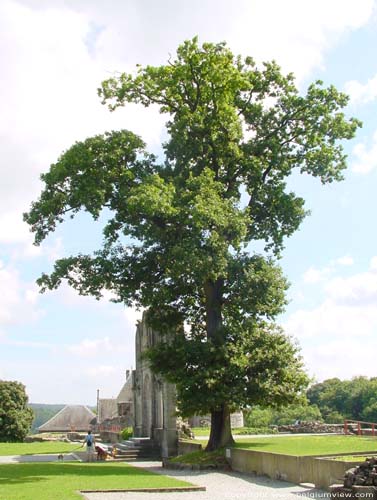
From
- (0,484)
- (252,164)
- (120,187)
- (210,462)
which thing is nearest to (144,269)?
(120,187)

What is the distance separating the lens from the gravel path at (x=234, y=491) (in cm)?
1510

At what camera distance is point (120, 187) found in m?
25.6

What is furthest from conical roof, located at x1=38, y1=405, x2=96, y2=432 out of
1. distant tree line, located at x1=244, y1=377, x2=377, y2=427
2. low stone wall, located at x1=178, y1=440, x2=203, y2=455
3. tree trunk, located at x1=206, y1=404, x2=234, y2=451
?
tree trunk, located at x1=206, y1=404, x2=234, y2=451

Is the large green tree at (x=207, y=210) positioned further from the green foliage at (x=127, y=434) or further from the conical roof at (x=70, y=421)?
the conical roof at (x=70, y=421)

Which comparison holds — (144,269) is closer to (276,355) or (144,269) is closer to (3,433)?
(276,355)

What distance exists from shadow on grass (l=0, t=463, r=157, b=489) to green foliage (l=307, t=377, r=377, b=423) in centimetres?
5976

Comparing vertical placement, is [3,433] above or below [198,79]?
below

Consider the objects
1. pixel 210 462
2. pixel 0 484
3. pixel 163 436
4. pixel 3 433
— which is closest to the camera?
pixel 0 484

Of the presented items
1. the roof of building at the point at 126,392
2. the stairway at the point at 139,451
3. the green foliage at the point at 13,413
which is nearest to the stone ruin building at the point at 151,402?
the stairway at the point at 139,451

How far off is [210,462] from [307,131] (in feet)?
46.9

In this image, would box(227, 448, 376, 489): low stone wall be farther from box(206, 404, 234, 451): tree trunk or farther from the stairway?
the stairway

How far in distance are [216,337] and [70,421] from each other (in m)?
59.0

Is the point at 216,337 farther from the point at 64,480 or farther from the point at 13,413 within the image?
the point at 13,413

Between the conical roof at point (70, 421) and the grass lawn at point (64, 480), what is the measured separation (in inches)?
2202
